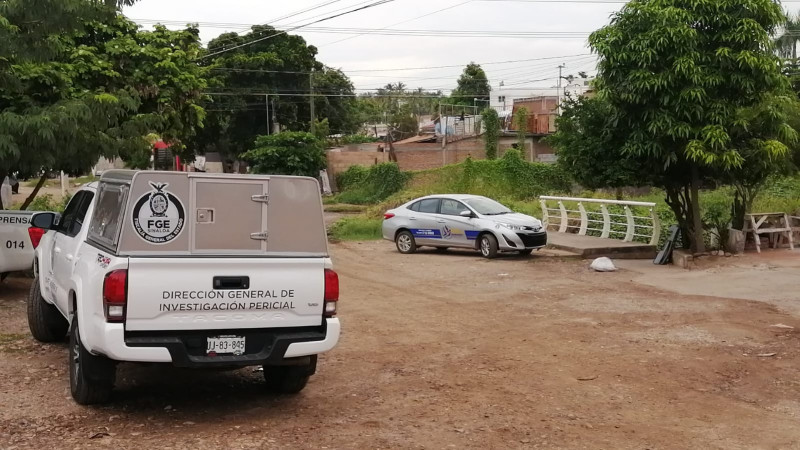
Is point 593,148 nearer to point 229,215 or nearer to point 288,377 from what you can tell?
point 288,377

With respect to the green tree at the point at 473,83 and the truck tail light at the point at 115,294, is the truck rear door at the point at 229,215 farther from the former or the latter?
the green tree at the point at 473,83

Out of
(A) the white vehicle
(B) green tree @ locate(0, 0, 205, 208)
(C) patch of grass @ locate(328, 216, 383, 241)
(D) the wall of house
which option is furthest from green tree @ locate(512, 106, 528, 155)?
(A) the white vehicle

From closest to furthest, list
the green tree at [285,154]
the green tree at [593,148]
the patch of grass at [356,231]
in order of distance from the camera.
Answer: the green tree at [593,148] → the patch of grass at [356,231] → the green tree at [285,154]

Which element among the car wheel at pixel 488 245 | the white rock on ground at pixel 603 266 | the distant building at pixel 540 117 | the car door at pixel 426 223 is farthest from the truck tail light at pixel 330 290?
the distant building at pixel 540 117

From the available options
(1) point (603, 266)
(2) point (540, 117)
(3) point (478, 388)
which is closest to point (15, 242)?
(3) point (478, 388)

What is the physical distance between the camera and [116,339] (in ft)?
20.9

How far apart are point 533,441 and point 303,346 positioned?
1966 millimetres

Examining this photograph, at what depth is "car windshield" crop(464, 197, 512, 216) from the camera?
20.2 m

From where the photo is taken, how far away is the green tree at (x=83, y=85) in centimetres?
1101

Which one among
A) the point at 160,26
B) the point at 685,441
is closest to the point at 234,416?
the point at 685,441

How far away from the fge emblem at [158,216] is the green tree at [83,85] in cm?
477

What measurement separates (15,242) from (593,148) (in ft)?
37.5

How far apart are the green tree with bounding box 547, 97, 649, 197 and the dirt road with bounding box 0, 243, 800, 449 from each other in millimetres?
5083

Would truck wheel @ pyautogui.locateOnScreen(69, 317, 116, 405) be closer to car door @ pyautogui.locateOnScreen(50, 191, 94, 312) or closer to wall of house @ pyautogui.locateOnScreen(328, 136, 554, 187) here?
car door @ pyautogui.locateOnScreen(50, 191, 94, 312)
